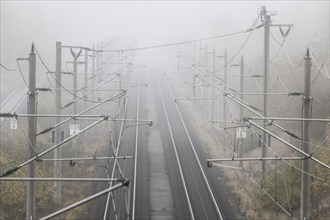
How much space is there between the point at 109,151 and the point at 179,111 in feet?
62.2

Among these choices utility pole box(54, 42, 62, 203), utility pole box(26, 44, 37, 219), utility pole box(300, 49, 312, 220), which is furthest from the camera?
utility pole box(54, 42, 62, 203)

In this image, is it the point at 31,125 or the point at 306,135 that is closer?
the point at 306,135

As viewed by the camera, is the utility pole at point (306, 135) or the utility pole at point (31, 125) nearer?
the utility pole at point (306, 135)

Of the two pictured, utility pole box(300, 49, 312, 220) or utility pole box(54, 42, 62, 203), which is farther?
utility pole box(54, 42, 62, 203)

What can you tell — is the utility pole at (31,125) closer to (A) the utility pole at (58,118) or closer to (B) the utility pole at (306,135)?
(A) the utility pole at (58,118)

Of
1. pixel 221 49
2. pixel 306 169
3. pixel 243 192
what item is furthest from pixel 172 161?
pixel 221 49

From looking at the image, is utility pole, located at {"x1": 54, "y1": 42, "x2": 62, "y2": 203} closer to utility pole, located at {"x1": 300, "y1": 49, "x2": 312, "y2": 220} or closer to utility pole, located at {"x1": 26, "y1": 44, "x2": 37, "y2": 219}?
utility pole, located at {"x1": 26, "y1": 44, "x2": 37, "y2": 219}

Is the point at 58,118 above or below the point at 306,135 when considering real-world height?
above

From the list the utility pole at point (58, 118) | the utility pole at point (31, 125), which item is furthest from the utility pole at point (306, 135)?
the utility pole at point (58, 118)

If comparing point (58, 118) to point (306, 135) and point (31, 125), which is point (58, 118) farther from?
point (306, 135)

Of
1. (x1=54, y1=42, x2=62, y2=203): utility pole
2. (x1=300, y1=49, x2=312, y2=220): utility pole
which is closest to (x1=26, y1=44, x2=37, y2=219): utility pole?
(x1=54, y1=42, x2=62, y2=203): utility pole

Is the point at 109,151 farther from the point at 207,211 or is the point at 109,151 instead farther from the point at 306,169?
the point at 306,169

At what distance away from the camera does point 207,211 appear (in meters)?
23.7

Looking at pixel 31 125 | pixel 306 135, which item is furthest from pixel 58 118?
pixel 306 135
